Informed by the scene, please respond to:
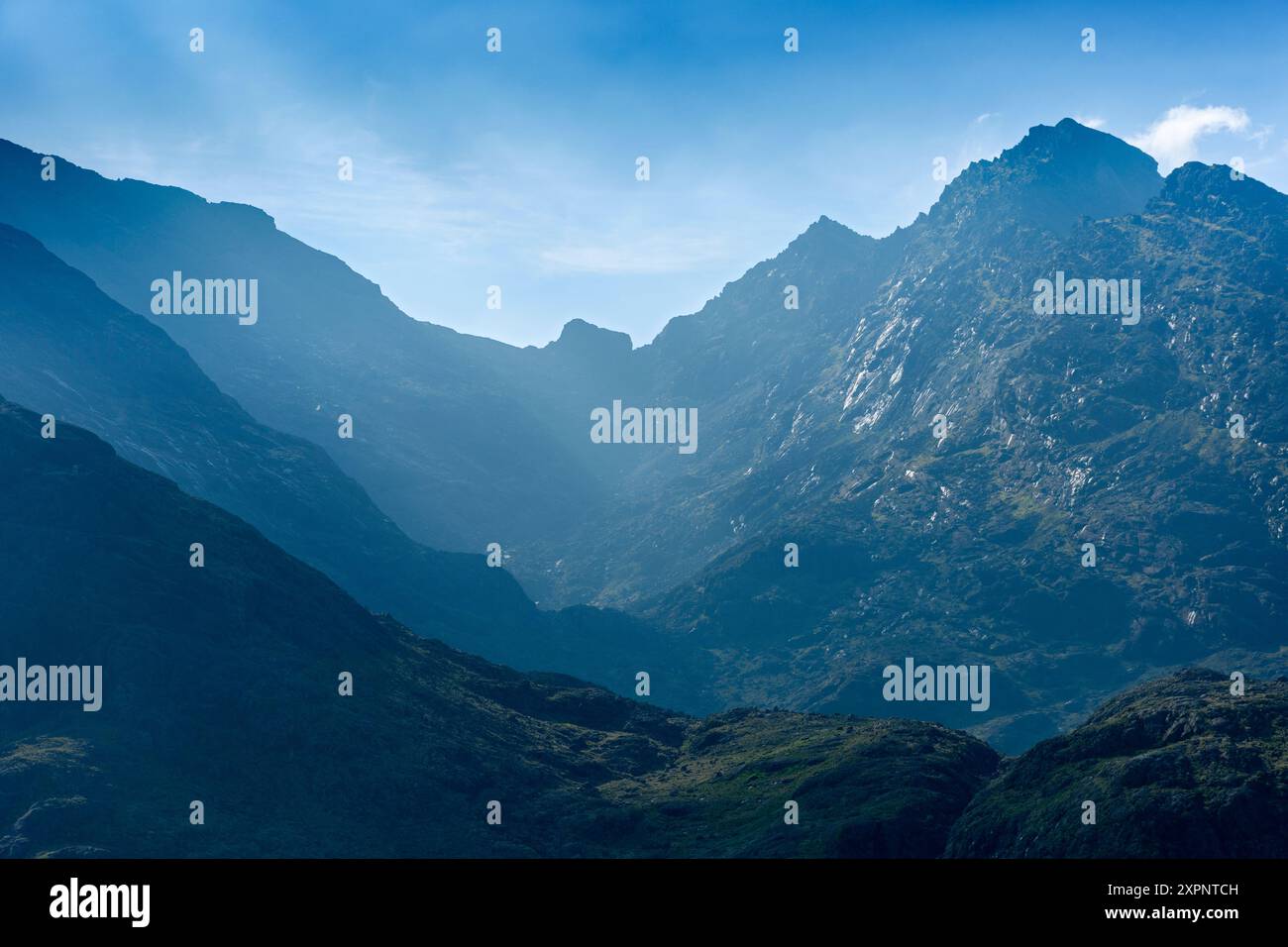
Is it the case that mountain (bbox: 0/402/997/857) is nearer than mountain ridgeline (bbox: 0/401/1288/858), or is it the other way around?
mountain ridgeline (bbox: 0/401/1288/858)

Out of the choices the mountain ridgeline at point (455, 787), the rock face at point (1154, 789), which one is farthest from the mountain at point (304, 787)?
the rock face at point (1154, 789)

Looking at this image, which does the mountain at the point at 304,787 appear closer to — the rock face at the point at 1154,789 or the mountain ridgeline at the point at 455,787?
the mountain ridgeline at the point at 455,787

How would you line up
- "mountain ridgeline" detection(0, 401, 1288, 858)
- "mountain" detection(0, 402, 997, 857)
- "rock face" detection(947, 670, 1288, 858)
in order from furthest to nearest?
"mountain" detection(0, 402, 997, 857), "mountain ridgeline" detection(0, 401, 1288, 858), "rock face" detection(947, 670, 1288, 858)

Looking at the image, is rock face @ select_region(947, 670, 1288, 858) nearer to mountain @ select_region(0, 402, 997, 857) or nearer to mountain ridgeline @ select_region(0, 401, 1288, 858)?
mountain ridgeline @ select_region(0, 401, 1288, 858)

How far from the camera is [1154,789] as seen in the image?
467 ft

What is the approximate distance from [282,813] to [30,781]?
33999mm

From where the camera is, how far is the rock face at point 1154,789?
133000 mm

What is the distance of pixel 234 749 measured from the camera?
183 metres

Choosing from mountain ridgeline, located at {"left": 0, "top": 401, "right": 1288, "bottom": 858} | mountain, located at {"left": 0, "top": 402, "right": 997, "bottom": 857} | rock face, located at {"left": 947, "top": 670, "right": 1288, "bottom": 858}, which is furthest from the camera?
mountain, located at {"left": 0, "top": 402, "right": 997, "bottom": 857}

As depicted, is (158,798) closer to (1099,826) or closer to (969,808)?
(969,808)

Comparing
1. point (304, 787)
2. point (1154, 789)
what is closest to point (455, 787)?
point (304, 787)

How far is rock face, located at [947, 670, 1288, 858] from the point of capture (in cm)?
13300

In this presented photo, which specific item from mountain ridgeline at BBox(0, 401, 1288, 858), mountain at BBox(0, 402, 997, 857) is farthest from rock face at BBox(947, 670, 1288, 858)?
mountain at BBox(0, 402, 997, 857)
